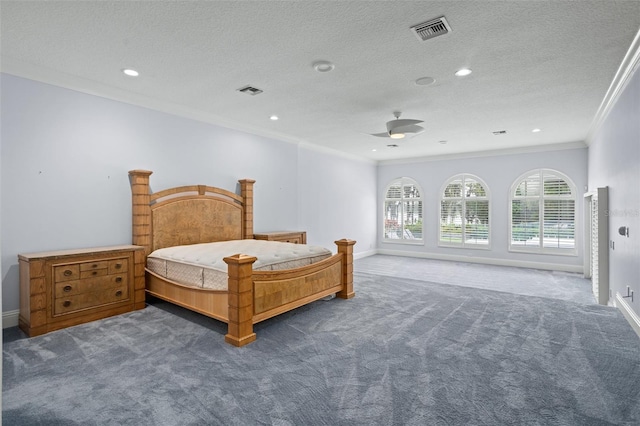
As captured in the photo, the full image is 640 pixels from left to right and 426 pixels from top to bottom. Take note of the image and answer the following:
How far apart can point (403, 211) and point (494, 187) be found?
2340mm

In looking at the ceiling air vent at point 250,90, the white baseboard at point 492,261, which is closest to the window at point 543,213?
the white baseboard at point 492,261

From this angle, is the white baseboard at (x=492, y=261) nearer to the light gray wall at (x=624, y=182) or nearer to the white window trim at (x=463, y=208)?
the white window trim at (x=463, y=208)

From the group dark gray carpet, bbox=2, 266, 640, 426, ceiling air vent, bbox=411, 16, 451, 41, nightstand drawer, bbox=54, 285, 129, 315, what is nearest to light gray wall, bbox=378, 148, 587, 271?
dark gray carpet, bbox=2, 266, 640, 426

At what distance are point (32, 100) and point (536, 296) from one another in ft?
21.9

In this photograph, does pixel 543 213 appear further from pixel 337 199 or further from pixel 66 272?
pixel 66 272

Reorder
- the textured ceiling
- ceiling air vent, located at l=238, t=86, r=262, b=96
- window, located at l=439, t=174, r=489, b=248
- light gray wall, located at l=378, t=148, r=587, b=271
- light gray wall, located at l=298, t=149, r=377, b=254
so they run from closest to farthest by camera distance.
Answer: the textured ceiling
ceiling air vent, located at l=238, t=86, r=262, b=96
light gray wall, located at l=378, t=148, r=587, b=271
light gray wall, located at l=298, t=149, r=377, b=254
window, located at l=439, t=174, r=489, b=248

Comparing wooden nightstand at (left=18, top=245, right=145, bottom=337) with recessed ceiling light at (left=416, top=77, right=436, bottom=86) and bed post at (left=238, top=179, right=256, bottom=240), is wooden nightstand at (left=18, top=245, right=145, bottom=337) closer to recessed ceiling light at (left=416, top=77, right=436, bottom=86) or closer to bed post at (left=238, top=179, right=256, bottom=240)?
bed post at (left=238, top=179, right=256, bottom=240)

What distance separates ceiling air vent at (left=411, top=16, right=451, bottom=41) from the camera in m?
2.73

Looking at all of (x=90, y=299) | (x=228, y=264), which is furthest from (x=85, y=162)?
(x=228, y=264)

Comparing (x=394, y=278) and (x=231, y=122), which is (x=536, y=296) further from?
(x=231, y=122)

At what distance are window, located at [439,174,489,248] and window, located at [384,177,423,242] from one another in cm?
66

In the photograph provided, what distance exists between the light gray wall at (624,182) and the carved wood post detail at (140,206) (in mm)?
5315

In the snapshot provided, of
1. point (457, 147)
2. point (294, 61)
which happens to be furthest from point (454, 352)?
point (457, 147)

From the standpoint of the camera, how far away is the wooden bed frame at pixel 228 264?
329 cm
